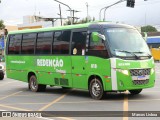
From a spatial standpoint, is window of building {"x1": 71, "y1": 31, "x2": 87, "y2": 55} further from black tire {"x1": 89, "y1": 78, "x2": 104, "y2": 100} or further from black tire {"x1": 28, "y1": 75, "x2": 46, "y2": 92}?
black tire {"x1": 28, "y1": 75, "x2": 46, "y2": 92}

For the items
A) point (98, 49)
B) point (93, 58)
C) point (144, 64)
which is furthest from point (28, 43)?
point (144, 64)

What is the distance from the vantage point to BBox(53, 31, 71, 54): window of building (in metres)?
16.4

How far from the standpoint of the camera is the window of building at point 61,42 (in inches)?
647

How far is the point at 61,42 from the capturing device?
16781 millimetres

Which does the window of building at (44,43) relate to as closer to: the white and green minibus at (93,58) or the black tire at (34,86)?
the white and green minibus at (93,58)

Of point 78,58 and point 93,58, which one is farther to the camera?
point 78,58

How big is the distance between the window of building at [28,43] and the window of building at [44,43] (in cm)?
41

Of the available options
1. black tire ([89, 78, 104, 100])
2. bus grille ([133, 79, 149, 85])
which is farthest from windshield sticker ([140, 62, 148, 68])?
black tire ([89, 78, 104, 100])

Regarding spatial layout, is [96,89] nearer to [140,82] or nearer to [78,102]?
[78,102]

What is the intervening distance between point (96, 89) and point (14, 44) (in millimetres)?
6280

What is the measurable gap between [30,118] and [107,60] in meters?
4.30

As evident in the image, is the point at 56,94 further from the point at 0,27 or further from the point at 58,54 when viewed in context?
the point at 0,27

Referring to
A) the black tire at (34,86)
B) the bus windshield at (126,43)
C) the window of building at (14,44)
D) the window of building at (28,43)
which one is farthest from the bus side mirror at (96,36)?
the window of building at (14,44)

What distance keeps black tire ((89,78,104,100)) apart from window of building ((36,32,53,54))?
3129mm
